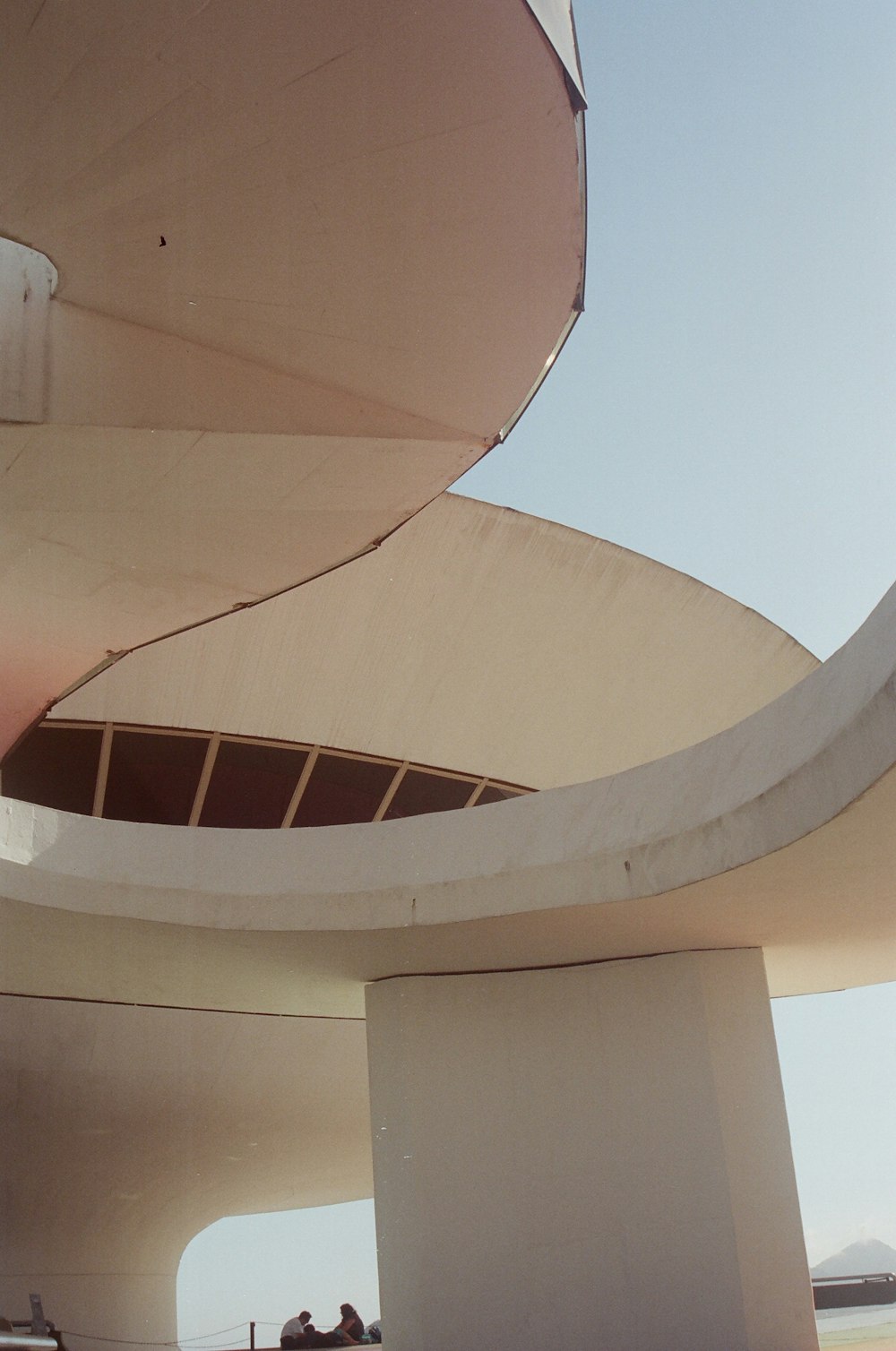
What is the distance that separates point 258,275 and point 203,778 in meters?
8.78

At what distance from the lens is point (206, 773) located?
1441cm

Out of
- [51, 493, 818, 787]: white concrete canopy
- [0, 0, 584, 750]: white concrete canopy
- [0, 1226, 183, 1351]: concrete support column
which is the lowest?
[0, 1226, 183, 1351]: concrete support column

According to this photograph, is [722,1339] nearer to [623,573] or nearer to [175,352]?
[175,352]

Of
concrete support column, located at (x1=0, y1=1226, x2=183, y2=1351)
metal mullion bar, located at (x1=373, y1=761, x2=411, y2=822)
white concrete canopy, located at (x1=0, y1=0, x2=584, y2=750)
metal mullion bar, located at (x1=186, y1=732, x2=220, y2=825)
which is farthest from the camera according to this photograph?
metal mullion bar, located at (x1=373, y1=761, x2=411, y2=822)

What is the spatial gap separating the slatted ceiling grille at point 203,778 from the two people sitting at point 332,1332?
631 cm

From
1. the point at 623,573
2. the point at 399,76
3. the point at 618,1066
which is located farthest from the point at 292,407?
the point at 623,573

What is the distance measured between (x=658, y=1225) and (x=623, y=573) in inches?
314

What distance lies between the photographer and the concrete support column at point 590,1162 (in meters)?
8.70

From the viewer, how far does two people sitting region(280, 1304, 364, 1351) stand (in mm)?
15055

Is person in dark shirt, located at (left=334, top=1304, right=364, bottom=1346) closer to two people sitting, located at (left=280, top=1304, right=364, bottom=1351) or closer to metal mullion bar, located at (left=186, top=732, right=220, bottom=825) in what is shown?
two people sitting, located at (left=280, top=1304, right=364, bottom=1351)

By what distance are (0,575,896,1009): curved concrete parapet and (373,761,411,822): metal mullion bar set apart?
5.47 m

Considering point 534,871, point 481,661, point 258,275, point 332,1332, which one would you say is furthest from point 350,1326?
point 258,275

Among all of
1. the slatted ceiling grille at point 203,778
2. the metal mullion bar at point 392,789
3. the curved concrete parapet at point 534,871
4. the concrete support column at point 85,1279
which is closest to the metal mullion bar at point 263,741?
the slatted ceiling grille at point 203,778

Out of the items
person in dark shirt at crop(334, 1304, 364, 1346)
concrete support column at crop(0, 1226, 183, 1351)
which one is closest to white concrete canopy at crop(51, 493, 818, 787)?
concrete support column at crop(0, 1226, 183, 1351)
